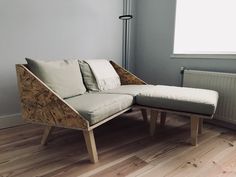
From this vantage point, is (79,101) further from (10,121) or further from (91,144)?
(10,121)

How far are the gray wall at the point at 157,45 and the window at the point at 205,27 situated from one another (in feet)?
0.37

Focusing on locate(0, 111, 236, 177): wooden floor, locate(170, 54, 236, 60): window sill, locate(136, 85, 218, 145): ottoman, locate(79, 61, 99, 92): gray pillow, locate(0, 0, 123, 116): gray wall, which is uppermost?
locate(0, 0, 123, 116): gray wall

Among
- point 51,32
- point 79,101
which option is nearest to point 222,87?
point 79,101

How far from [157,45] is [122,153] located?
1.78m

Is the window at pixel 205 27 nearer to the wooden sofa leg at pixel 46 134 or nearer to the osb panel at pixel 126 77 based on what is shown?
the osb panel at pixel 126 77

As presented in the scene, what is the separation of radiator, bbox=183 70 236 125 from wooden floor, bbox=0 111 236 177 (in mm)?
166

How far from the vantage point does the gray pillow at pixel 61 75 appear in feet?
5.40

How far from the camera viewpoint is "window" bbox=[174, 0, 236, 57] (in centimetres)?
222

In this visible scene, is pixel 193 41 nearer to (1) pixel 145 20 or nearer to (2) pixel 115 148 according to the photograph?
(1) pixel 145 20

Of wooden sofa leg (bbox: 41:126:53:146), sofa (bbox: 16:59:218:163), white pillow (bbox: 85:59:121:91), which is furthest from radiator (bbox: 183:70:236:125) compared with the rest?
wooden sofa leg (bbox: 41:126:53:146)

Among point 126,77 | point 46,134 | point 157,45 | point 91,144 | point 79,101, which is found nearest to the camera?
point 91,144

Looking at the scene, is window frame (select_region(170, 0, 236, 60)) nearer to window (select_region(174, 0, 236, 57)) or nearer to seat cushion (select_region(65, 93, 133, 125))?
window (select_region(174, 0, 236, 57))

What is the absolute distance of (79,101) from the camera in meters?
1.61

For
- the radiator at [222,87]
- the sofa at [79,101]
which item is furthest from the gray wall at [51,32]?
the radiator at [222,87]
